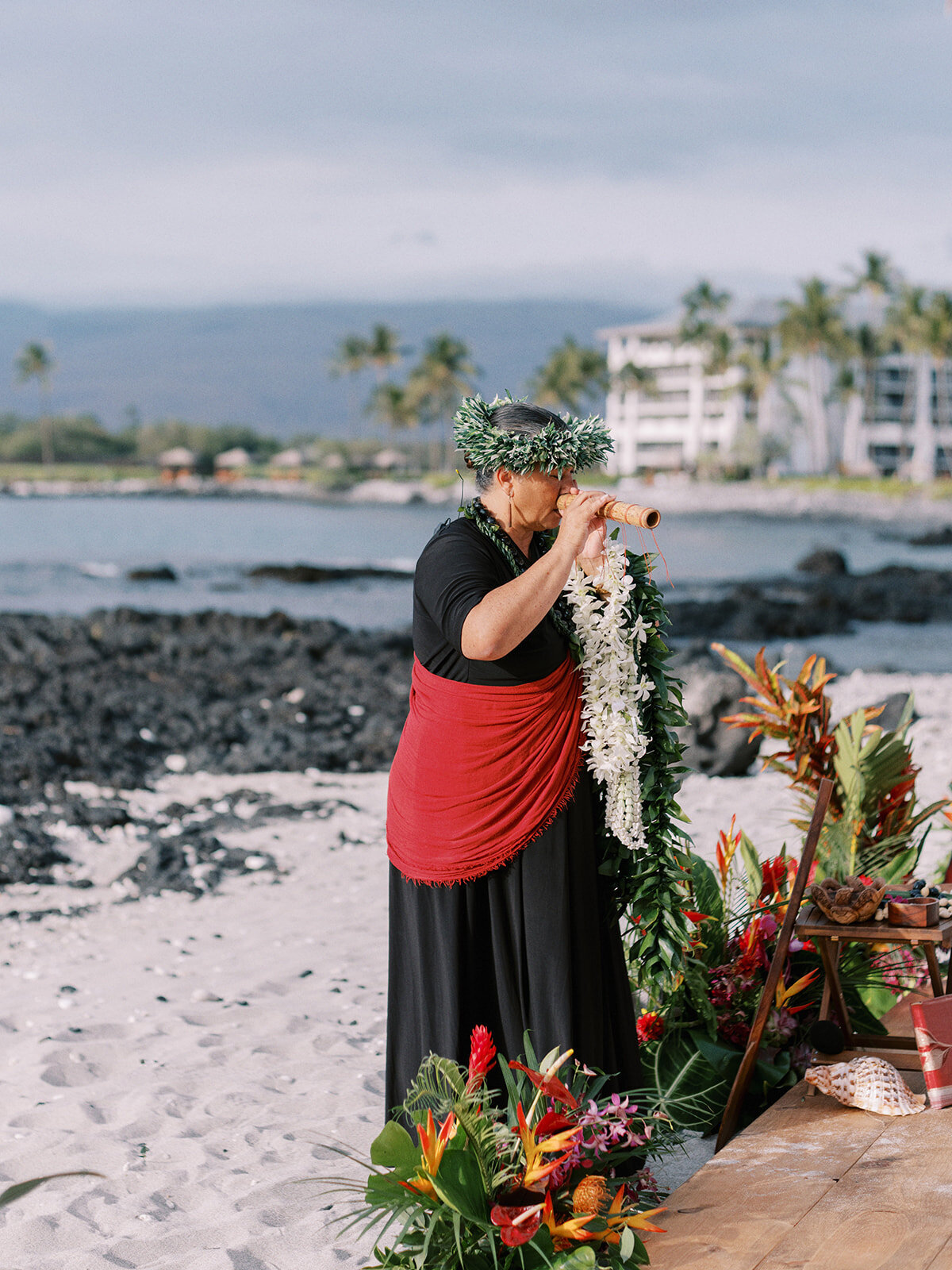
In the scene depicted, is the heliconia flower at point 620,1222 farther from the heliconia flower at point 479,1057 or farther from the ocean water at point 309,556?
the ocean water at point 309,556

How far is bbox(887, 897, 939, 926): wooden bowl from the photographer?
3.64m

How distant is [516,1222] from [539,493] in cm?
162

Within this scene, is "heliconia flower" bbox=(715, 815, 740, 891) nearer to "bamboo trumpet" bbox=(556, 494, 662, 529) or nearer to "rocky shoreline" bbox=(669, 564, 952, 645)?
"bamboo trumpet" bbox=(556, 494, 662, 529)

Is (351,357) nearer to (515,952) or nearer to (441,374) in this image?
(441,374)

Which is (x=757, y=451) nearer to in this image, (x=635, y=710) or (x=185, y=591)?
(x=185, y=591)

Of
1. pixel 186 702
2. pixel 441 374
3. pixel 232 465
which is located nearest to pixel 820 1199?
pixel 186 702

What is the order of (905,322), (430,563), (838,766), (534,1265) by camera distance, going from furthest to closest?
(905,322), (838,766), (430,563), (534,1265)

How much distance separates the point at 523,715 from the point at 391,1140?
1006mm

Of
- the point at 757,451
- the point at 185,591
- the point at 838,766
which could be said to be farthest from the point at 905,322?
the point at 838,766

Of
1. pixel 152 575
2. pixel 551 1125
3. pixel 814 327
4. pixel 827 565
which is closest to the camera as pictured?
pixel 551 1125

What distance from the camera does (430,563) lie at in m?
3.14

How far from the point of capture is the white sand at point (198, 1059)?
3.45m

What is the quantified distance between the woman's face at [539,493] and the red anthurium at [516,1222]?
1551 millimetres

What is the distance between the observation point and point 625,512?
9.84 ft
